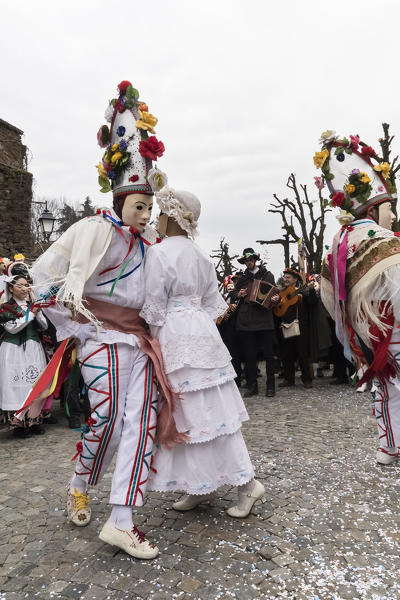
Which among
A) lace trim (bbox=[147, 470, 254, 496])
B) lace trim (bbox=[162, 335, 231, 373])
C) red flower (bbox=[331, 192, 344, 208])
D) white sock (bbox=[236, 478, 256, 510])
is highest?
red flower (bbox=[331, 192, 344, 208])

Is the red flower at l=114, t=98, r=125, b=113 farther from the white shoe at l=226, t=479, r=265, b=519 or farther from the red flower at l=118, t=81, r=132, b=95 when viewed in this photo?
Result: the white shoe at l=226, t=479, r=265, b=519

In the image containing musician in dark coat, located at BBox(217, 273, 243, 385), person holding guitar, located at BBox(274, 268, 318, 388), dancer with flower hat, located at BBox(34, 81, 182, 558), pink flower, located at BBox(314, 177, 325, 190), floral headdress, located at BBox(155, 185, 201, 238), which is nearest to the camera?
dancer with flower hat, located at BBox(34, 81, 182, 558)

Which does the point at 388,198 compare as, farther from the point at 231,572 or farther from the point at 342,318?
the point at 231,572

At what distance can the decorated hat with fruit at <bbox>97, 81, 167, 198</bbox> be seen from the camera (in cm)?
277

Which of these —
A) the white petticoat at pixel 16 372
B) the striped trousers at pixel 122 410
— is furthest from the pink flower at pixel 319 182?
the white petticoat at pixel 16 372

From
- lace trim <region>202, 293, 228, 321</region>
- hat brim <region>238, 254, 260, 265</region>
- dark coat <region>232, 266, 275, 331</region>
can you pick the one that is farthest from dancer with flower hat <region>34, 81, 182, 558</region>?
hat brim <region>238, 254, 260, 265</region>

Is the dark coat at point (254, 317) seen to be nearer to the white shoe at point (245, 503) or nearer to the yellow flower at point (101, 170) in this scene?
the white shoe at point (245, 503)

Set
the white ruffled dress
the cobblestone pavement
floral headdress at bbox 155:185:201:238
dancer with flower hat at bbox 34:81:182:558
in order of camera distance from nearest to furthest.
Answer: the cobblestone pavement
dancer with flower hat at bbox 34:81:182:558
the white ruffled dress
floral headdress at bbox 155:185:201:238

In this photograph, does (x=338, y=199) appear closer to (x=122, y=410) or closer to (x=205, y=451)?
(x=205, y=451)

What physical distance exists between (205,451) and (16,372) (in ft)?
12.0

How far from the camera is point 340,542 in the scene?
96.5 inches

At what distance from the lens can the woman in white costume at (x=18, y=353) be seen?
549cm

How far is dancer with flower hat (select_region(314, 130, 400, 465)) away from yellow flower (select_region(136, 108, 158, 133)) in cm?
137

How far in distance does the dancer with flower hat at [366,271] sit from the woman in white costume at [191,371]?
1.07 m
